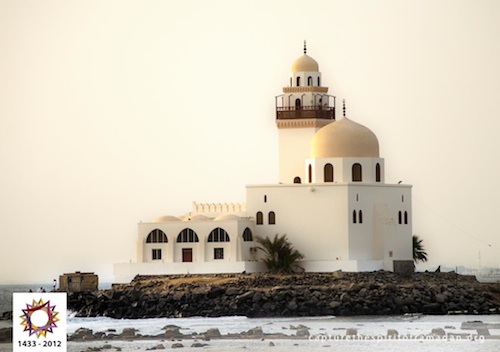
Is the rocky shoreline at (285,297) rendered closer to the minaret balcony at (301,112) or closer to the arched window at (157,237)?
the arched window at (157,237)

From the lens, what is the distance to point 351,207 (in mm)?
91625

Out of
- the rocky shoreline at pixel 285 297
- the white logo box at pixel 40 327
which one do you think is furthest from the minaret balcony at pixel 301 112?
the white logo box at pixel 40 327

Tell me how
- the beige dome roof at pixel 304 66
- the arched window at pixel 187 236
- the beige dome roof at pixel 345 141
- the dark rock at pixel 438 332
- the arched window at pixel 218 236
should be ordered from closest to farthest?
the dark rock at pixel 438 332 < the arched window at pixel 218 236 < the arched window at pixel 187 236 < the beige dome roof at pixel 345 141 < the beige dome roof at pixel 304 66

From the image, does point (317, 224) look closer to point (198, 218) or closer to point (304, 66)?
point (198, 218)

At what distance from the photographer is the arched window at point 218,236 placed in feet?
300

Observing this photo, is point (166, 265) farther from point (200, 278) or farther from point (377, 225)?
point (377, 225)

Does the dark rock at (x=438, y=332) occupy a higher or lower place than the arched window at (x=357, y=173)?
lower

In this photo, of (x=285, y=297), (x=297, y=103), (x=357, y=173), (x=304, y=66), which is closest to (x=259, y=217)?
(x=357, y=173)

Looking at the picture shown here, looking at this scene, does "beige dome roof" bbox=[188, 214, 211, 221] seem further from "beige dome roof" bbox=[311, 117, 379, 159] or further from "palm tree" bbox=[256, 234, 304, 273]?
"beige dome roof" bbox=[311, 117, 379, 159]

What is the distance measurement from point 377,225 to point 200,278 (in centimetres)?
863

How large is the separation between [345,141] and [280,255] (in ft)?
20.4

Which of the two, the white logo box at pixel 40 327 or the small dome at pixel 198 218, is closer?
the white logo box at pixel 40 327

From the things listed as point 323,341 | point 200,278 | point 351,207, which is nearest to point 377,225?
point 351,207

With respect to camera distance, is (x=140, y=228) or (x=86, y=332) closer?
(x=86, y=332)
